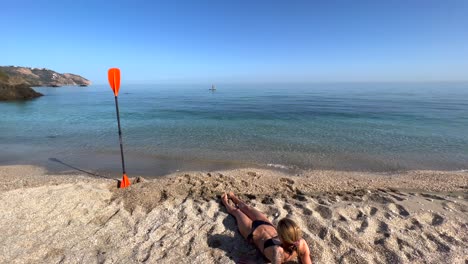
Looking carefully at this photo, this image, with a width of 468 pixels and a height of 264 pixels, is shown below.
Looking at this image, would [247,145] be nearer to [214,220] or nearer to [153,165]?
[153,165]

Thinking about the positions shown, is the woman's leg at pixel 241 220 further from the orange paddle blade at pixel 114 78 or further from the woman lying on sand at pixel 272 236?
the orange paddle blade at pixel 114 78

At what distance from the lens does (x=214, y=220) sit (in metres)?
4.96

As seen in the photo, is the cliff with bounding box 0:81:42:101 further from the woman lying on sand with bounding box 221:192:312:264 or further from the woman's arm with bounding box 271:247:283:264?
the woman's arm with bounding box 271:247:283:264

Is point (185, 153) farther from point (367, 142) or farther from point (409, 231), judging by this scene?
point (367, 142)

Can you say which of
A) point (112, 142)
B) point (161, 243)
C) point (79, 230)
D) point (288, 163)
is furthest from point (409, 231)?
point (112, 142)

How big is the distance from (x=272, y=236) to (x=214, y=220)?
1.38 meters

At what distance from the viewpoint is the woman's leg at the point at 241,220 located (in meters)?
4.45

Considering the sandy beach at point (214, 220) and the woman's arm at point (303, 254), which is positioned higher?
the woman's arm at point (303, 254)

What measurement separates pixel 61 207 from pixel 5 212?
3.38 feet

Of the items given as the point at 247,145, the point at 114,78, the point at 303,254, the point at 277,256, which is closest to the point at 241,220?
the point at 277,256

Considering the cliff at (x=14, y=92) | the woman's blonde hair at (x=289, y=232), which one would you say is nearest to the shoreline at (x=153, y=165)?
the woman's blonde hair at (x=289, y=232)

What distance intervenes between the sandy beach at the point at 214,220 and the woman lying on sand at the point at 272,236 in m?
0.20

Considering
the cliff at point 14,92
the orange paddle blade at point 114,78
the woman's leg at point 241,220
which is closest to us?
the woman's leg at point 241,220

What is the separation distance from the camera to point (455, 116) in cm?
2038
